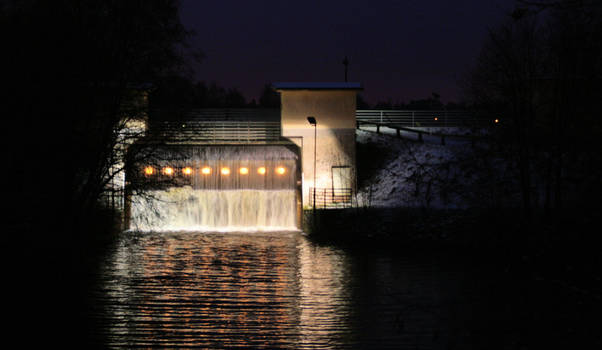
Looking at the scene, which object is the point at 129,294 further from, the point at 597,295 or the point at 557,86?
the point at 557,86

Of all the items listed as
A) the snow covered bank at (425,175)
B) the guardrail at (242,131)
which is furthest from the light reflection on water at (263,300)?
the guardrail at (242,131)

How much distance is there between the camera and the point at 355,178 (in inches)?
1393

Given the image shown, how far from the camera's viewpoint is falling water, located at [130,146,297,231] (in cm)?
3609

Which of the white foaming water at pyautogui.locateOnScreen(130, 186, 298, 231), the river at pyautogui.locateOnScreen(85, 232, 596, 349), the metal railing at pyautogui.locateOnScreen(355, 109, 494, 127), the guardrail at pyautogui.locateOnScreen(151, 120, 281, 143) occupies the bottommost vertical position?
the river at pyautogui.locateOnScreen(85, 232, 596, 349)

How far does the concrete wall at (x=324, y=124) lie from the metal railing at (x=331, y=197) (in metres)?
0.68

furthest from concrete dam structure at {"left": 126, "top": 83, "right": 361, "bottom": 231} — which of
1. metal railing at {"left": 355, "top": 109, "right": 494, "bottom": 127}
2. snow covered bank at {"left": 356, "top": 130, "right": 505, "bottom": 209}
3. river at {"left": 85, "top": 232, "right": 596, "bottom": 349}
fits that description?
river at {"left": 85, "top": 232, "right": 596, "bottom": 349}

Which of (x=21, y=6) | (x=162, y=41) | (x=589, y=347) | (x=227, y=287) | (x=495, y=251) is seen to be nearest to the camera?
(x=589, y=347)

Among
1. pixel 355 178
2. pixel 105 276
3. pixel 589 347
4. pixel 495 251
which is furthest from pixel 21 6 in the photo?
pixel 355 178

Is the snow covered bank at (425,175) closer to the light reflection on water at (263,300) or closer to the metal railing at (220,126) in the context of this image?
the metal railing at (220,126)

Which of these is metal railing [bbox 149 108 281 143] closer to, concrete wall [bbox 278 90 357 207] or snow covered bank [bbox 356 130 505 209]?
concrete wall [bbox 278 90 357 207]

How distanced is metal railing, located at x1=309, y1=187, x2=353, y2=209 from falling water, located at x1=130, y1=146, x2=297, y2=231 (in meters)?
2.18

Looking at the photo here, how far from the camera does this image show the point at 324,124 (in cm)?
3575

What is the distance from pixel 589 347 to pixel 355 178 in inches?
1029

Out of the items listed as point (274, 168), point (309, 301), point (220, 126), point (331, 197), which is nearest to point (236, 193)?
point (274, 168)
